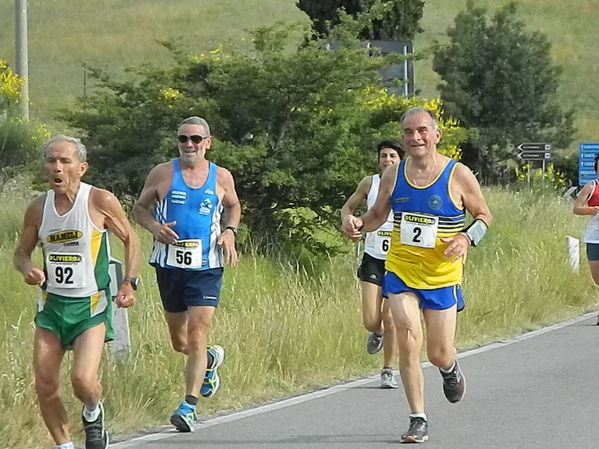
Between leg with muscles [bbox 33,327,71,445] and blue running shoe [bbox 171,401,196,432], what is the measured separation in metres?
1.40

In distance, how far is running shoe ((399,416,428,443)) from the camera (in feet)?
29.1

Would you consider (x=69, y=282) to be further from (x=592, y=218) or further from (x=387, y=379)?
(x=592, y=218)

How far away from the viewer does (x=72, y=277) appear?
790 cm

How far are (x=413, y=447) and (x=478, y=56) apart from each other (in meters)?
45.1

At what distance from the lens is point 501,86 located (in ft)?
171

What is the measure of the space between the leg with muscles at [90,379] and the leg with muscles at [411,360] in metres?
1.94

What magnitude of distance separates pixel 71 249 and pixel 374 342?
4516mm

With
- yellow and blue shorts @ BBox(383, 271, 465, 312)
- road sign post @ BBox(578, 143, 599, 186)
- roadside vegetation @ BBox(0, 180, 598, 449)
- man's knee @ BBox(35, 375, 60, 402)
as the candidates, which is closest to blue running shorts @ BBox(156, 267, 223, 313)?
roadside vegetation @ BBox(0, 180, 598, 449)

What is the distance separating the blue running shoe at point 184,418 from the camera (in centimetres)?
927

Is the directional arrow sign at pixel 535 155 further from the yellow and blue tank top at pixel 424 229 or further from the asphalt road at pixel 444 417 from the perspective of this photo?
the yellow and blue tank top at pixel 424 229

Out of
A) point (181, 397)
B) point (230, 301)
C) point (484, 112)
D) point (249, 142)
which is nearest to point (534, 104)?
point (484, 112)

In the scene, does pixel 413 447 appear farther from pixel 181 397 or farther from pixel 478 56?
pixel 478 56

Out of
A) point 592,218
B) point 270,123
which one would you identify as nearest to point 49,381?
point 592,218

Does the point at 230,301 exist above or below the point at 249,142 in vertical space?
below
